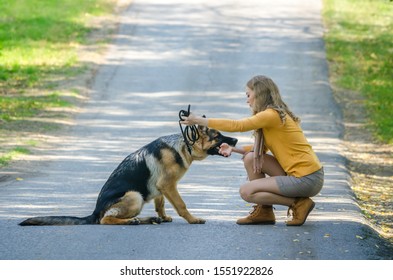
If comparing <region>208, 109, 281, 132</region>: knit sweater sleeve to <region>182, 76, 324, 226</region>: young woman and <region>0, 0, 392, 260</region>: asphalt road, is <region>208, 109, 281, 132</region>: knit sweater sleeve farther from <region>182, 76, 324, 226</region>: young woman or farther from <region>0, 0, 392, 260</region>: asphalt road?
<region>0, 0, 392, 260</region>: asphalt road

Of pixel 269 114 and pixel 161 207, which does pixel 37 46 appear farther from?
pixel 269 114

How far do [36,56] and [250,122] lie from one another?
54.6 ft

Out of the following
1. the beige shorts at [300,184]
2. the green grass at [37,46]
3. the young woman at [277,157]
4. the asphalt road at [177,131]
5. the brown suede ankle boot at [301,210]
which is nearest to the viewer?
the asphalt road at [177,131]

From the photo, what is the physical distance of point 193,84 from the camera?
22844 millimetres

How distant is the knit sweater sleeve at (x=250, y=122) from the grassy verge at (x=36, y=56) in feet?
22.5

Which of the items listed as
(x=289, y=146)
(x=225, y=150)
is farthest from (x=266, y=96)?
(x=225, y=150)

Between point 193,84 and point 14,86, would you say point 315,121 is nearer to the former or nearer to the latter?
point 193,84

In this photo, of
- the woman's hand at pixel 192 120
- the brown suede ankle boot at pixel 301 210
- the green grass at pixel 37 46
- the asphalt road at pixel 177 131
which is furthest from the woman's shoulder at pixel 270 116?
the green grass at pixel 37 46

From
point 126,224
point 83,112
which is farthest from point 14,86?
point 126,224

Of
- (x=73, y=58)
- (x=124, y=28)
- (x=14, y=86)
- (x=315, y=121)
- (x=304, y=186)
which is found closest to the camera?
(x=304, y=186)

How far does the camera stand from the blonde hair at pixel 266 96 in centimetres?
922

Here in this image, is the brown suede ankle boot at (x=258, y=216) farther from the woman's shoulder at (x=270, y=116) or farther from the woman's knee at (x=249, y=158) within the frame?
the woman's shoulder at (x=270, y=116)

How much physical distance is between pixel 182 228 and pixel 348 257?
1.97m

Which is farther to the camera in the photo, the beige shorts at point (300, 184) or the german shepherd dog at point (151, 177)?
the german shepherd dog at point (151, 177)
